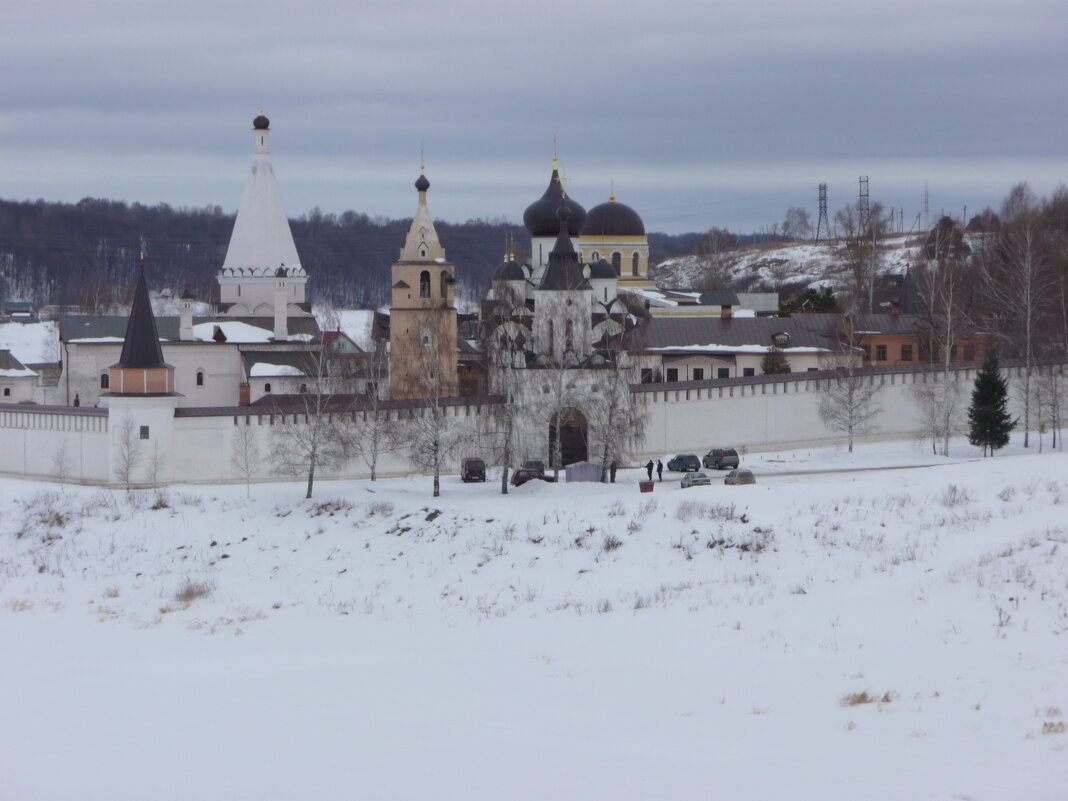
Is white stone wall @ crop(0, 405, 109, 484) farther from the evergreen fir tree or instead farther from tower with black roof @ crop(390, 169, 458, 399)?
the evergreen fir tree

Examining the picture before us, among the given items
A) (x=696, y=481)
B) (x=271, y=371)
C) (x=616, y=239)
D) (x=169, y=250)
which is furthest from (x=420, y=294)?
(x=169, y=250)

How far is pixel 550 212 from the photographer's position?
1852 inches

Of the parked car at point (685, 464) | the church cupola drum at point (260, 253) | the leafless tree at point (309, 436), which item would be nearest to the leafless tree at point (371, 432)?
the leafless tree at point (309, 436)

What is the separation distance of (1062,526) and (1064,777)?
8557 mm

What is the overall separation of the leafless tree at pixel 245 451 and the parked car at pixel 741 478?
28.7 ft

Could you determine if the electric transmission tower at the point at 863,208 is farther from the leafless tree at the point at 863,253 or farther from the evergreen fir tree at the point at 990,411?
the evergreen fir tree at the point at 990,411

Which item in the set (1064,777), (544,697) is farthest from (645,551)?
(1064,777)

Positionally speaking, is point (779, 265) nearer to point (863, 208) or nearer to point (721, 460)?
point (863, 208)

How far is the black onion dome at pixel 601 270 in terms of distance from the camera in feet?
151

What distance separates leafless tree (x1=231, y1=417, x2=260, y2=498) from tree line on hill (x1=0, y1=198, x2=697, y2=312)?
5907cm

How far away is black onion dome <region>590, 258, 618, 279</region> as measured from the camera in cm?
4591

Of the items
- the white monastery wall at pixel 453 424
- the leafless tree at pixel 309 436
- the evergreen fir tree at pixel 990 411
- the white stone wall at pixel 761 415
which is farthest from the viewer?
the white stone wall at pixel 761 415

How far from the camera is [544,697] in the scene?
12.4m

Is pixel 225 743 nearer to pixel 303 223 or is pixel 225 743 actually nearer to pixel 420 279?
pixel 420 279
